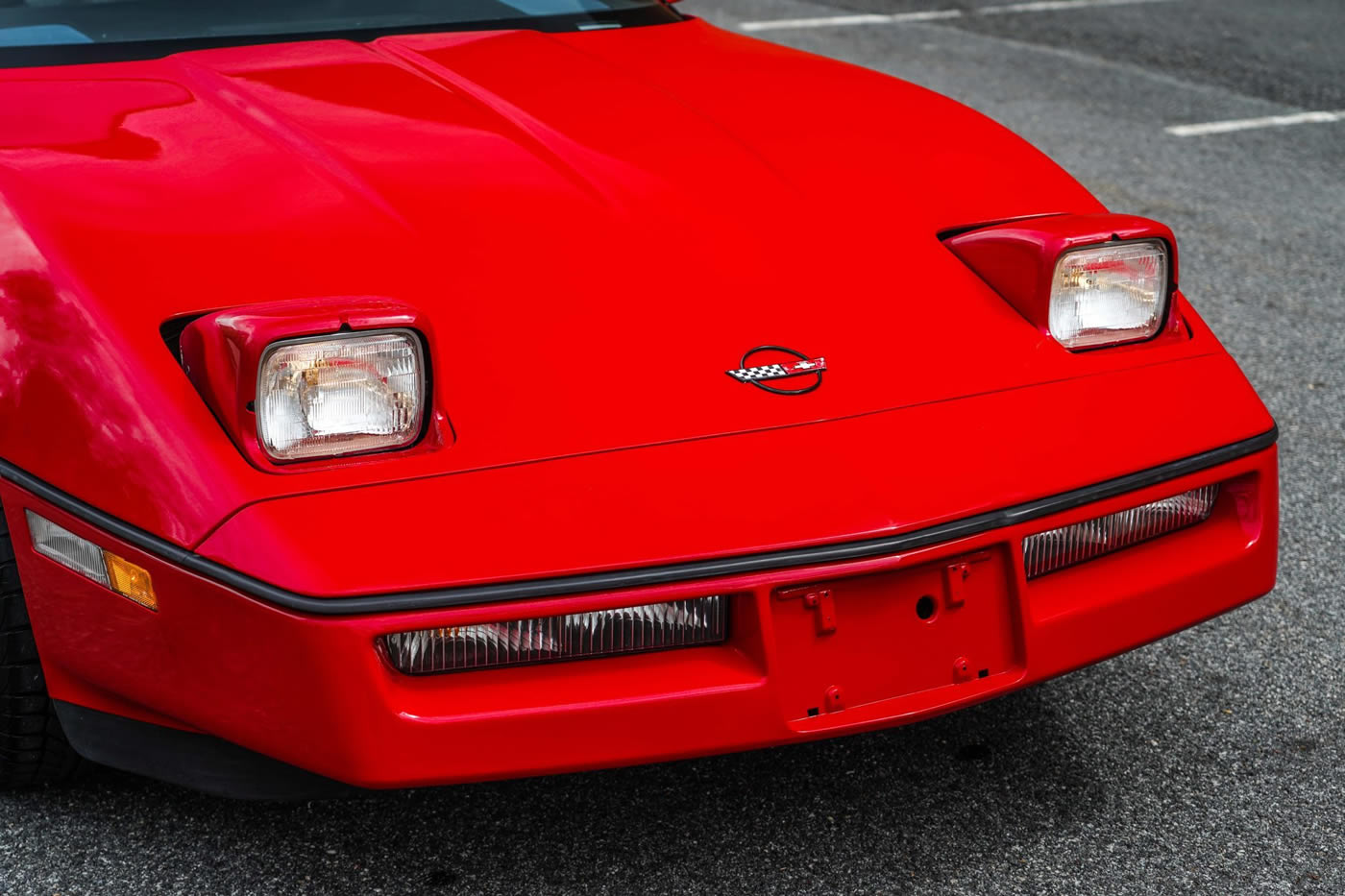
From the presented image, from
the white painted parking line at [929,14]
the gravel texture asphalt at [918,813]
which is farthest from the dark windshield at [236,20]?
the white painted parking line at [929,14]

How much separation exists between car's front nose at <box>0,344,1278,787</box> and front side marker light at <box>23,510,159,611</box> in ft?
0.05

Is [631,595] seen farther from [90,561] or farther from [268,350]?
[90,561]

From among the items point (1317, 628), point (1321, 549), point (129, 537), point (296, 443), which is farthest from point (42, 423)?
point (1321, 549)

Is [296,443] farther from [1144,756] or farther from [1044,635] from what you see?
[1144,756]

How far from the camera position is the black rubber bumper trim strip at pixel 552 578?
1.64 m

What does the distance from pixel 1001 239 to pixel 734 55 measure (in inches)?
35.3

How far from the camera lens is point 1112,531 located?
1989 millimetres

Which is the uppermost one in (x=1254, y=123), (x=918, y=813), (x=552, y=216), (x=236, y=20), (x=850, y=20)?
(x=236, y=20)

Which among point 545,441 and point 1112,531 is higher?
point 545,441

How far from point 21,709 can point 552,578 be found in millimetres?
892

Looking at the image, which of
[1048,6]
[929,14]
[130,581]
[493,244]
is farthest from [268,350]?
[1048,6]

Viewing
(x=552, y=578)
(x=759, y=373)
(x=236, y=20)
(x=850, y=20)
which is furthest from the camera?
(x=850, y=20)

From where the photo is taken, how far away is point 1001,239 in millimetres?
2139

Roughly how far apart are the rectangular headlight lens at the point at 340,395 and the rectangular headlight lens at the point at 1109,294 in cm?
91
